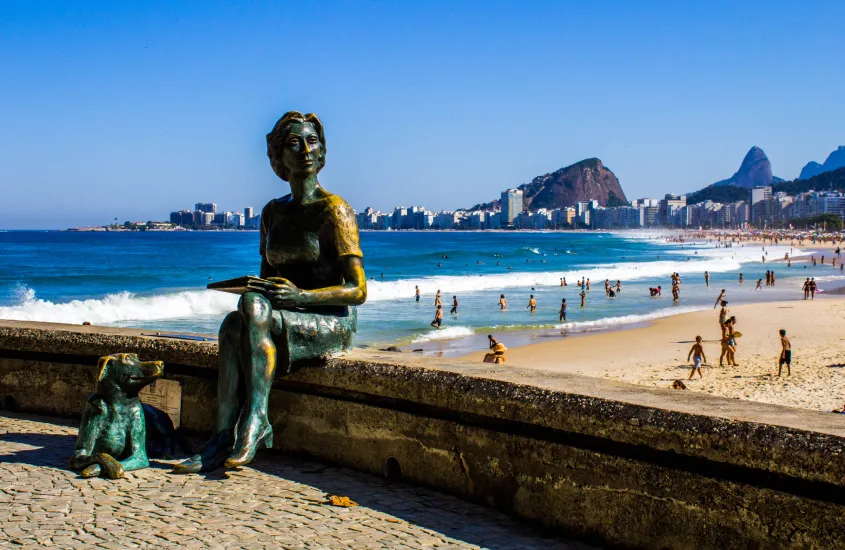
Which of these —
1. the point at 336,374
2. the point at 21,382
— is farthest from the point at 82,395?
the point at 336,374

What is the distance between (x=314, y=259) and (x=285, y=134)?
0.73 m

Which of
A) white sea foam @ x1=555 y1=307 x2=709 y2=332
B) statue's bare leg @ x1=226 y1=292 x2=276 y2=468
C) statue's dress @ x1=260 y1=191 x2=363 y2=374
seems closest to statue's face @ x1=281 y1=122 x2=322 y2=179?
statue's dress @ x1=260 y1=191 x2=363 y2=374

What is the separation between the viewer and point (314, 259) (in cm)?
480

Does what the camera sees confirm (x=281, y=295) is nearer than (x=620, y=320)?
Answer: Yes

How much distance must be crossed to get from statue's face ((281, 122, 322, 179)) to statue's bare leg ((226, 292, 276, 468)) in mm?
878

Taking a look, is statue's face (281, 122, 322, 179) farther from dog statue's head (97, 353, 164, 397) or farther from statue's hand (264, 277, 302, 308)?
dog statue's head (97, 353, 164, 397)

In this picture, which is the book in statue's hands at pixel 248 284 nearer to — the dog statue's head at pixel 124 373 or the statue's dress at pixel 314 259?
the statue's dress at pixel 314 259

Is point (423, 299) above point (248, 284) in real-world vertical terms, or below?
below

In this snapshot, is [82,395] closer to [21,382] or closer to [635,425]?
[21,382]

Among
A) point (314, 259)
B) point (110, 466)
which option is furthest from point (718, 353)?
point (110, 466)

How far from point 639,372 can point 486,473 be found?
16.9m

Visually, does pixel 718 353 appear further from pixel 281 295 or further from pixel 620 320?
pixel 281 295

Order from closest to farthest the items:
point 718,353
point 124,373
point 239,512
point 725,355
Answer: point 239,512 < point 124,373 < point 725,355 < point 718,353

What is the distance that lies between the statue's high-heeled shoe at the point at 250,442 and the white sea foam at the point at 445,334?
22.0 metres
